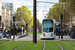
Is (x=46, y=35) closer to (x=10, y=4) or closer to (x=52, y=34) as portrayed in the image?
(x=52, y=34)

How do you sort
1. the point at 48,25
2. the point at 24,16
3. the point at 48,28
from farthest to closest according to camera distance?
the point at 24,16
the point at 48,28
the point at 48,25

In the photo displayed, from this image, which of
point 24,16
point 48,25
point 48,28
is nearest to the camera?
point 48,25

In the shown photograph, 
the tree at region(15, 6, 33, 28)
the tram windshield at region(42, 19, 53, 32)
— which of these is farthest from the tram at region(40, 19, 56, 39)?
the tree at region(15, 6, 33, 28)

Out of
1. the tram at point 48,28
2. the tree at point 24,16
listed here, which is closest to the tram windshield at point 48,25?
the tram at point 48,28

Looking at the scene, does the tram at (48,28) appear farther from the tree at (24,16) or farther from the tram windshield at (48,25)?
the tree at (24,16)

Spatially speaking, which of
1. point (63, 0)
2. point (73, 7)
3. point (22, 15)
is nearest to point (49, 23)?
point (73, 7)

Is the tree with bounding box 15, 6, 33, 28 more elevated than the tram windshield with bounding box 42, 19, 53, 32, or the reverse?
the tree with bounding box 15, 6, 33, 28

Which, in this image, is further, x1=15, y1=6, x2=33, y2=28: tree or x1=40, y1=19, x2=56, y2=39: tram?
x1=15, y1=6, x2=33, y2=28: tree

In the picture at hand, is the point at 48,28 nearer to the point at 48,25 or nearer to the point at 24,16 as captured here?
the point at 48,25

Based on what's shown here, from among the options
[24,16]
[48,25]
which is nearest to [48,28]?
[48,25]

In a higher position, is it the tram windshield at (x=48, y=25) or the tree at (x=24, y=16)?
the tree at (x=24, y=16)

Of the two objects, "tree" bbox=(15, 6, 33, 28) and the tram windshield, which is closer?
the tram windshield

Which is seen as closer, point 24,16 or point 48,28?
point 48,28

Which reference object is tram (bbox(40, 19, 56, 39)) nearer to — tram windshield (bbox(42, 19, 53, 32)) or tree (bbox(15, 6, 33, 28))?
tram windshield (bbox(42, 19, 53, 32))
